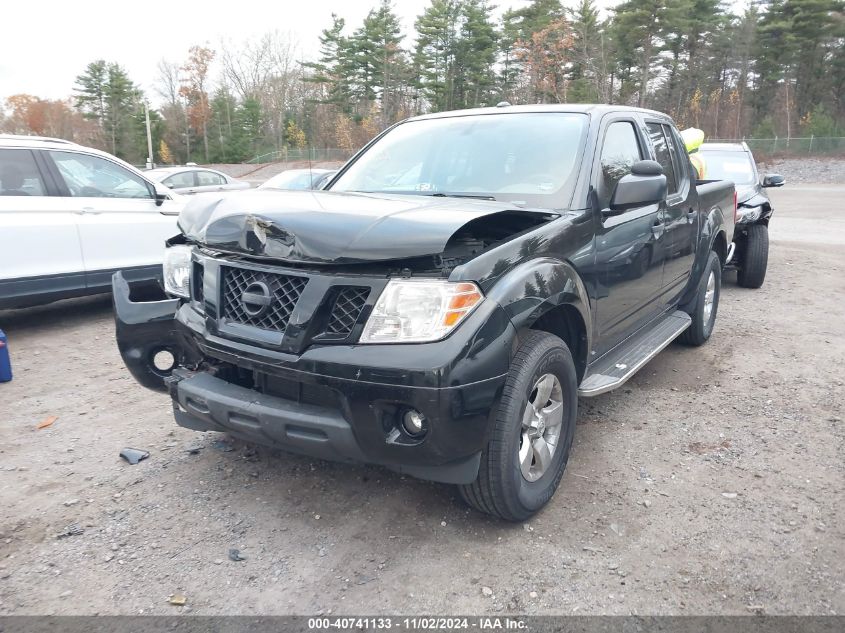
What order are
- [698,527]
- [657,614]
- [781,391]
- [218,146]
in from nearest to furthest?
[657,614]
[698,527]
[781,391]
[218,146]

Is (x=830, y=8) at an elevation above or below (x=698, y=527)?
above

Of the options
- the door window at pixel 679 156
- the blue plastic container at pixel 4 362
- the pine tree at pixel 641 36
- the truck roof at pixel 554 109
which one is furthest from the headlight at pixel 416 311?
the pine tree at pixel 641 36

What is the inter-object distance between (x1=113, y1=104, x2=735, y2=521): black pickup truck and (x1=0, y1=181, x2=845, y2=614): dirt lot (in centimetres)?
33

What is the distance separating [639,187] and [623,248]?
42 cm

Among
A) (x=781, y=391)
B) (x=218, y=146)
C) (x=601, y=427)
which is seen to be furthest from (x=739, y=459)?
(x=218, y=146)

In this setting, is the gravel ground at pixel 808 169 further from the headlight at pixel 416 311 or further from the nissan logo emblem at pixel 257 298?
the nissan logo emblem at pixel 257 298

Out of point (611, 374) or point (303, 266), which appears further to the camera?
point (611, 374)

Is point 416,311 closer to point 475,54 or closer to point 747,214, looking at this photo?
point 747,214

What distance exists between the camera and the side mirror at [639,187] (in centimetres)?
325

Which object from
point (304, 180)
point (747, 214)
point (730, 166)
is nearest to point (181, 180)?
point (304, 180)

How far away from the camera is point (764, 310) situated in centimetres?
705

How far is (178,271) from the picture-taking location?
313 centimetres

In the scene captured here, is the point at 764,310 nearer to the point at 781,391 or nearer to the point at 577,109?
the point at 781,391

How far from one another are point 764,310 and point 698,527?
→ 4.99 metres
